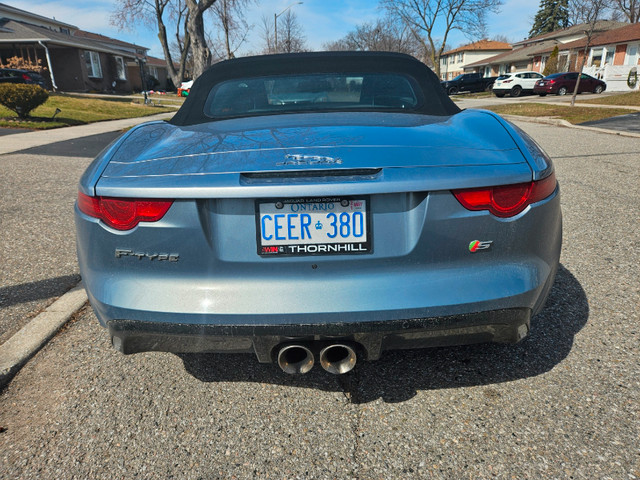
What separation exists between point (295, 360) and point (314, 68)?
194 centimetres

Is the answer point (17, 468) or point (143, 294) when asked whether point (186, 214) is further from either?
point (17, 468)

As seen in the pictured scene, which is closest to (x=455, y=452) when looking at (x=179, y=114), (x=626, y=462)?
(x=626, y=462)

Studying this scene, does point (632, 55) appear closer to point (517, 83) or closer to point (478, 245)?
point (517, 83)

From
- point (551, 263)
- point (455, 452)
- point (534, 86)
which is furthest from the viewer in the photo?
point (534, 86)

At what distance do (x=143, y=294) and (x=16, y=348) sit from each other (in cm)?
131

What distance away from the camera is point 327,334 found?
1741 mm

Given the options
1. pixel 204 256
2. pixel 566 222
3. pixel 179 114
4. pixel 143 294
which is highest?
pixel 179 114

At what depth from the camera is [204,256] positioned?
174 centimetres

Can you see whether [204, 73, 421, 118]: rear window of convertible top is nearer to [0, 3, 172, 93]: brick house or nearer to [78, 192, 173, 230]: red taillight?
[78, 192, 173, 230]: red taillight

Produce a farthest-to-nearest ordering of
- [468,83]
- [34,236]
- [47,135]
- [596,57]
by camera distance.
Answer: [596,57] → [468,83] → [47,135] → [34,236]

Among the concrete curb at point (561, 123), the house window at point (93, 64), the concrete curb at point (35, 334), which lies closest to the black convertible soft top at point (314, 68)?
the concrete curb at point (35, 334)

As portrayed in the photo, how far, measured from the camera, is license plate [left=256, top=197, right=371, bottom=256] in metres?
1.69

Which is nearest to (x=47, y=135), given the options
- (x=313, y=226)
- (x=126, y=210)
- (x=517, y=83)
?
(x=126, y=210)

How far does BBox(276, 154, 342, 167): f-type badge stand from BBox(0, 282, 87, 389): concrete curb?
182 centimetres
